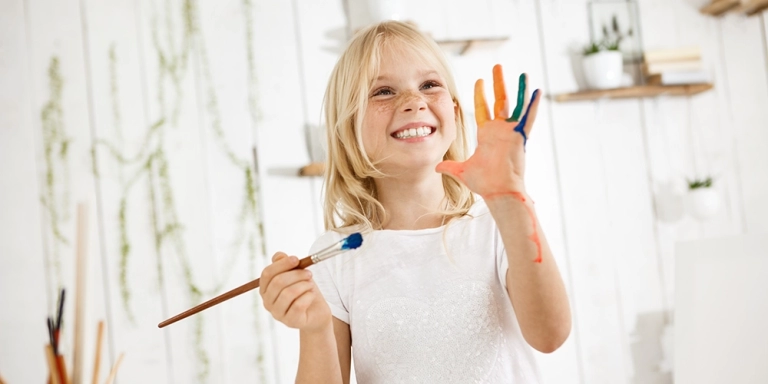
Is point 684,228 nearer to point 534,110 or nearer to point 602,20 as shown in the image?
point 602,20

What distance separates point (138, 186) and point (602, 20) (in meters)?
1.36

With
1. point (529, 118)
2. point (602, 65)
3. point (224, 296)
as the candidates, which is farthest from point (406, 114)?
point (602, 65)

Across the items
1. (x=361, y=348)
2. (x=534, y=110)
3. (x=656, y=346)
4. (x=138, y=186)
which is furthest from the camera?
(x=656, y=346)

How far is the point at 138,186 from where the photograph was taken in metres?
1.57

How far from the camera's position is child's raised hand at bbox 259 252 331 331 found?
2.29 ft

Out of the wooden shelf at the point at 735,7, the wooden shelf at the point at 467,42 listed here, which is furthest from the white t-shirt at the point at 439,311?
the wooden shelf at the point at 735,7

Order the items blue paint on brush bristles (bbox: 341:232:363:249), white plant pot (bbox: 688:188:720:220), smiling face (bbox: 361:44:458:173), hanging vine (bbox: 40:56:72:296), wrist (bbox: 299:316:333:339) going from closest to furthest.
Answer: blue paint on brush bristles (bbox: 341:232:363:249), wrist (bbox: 299:316:333:339), smiling face (bbox: 361:44:458:173), hanging vine (bbox: 40:56:72:296), white plant pot (bbox: 688:188:720:220)

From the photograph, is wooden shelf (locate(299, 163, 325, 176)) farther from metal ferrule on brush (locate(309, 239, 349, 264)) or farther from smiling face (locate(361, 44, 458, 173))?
metal ferrule on brush (locate(309, 239, 349, 264))

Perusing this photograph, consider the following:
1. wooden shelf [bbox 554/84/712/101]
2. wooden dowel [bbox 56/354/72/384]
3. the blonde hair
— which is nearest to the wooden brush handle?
wooden dowel [bbox 56/354/72/384]

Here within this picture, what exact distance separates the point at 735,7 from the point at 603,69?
0.46m

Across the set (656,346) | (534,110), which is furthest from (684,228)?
(534,110)

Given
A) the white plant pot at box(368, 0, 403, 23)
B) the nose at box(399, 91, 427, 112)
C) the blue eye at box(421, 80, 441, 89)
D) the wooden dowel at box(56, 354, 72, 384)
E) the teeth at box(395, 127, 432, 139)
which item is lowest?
the wooden dowel at box(56, 354, 72, 384)

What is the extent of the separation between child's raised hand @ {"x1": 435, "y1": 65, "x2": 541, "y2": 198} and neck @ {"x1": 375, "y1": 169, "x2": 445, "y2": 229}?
0.74ft

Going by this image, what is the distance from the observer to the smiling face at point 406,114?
0.85 m
